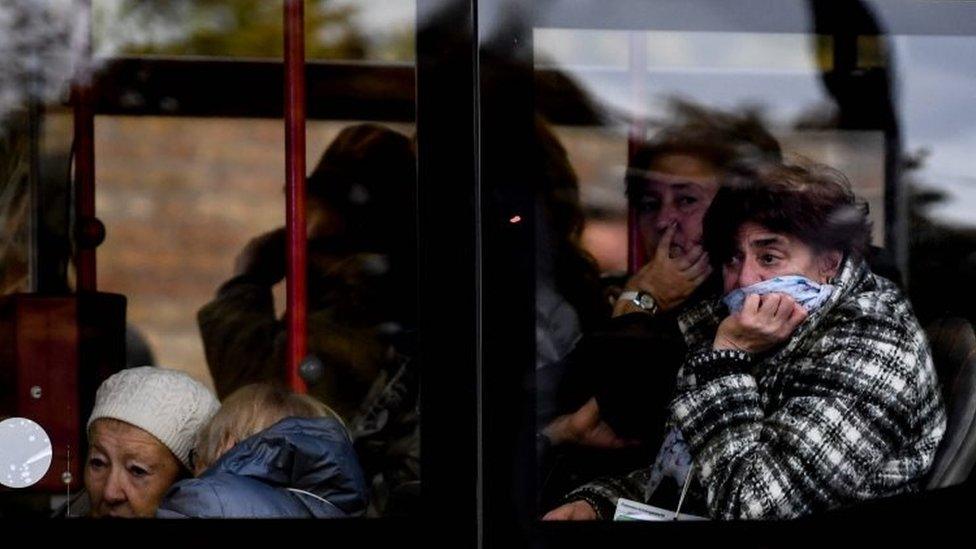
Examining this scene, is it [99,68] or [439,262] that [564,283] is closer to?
[439,262]

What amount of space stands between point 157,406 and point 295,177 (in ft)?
1.58

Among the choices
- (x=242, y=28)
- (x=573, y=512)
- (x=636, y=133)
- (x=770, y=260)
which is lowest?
(x=573, y=512)

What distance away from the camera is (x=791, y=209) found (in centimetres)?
266

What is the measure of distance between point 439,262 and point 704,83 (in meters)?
0.67

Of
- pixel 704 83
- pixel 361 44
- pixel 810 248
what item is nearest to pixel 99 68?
pixel 361 44

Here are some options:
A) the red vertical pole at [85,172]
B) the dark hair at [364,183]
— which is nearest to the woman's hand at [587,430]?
the dark hair at [364,183]

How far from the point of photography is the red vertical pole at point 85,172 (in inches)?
122

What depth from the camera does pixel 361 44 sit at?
3.15 m

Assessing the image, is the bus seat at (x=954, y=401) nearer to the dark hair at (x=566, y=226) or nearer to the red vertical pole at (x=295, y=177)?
the dark hair at (x=566, y=226)

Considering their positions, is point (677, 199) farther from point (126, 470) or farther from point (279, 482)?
point (126, 470)

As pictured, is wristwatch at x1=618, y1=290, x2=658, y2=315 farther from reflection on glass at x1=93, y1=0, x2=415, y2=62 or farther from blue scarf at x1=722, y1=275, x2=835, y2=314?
reflection on glass at x1=93, y1=0, x2=415, y2=62

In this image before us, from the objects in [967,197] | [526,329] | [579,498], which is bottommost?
[579,498]

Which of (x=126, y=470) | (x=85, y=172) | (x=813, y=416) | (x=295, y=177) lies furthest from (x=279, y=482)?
(x=85, y=172)

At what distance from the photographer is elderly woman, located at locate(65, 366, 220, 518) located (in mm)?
2670
